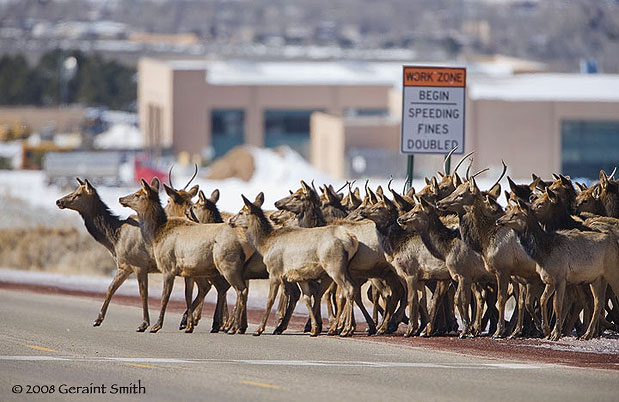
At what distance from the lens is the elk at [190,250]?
1869 cm

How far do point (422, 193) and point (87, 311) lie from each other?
648 centimetres

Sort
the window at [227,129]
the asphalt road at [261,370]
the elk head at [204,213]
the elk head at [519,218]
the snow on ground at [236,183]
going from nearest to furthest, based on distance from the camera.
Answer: the asphalt road at [261,370] < the elk head at [519,218] < the elk head at [204,213] < the snow on ground at [236,183] < the window at [227,129]

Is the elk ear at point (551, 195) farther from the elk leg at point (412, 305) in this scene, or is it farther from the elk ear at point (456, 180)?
the elk leg at point (412, 305)

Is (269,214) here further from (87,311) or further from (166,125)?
(166,125)

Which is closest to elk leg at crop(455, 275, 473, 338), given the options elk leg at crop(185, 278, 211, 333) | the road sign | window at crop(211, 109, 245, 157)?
elk leg at crop(185, 278, 211, 333)

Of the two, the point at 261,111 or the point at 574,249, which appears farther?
the point at 261,111

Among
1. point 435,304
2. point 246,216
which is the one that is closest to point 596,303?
point 435,304

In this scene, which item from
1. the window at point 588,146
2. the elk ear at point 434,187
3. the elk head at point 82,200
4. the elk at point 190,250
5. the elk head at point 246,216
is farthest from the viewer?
the window at point 588,146

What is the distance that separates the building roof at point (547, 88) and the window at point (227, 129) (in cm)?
2321

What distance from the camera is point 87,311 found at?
22844 millimetres

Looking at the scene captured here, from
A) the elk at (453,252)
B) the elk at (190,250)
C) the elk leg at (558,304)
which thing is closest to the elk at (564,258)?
the elk leg at (558,304)

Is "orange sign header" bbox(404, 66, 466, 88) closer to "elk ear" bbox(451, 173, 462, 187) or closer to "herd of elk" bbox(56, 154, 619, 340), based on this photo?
"elk ear" bbox(451, 173, 462, 187)

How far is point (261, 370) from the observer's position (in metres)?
15.2

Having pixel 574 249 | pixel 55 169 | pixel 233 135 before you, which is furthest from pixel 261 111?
pixel 574 249
